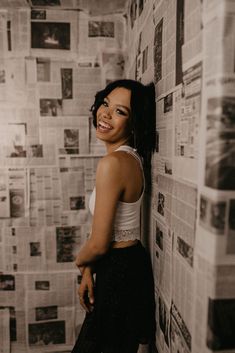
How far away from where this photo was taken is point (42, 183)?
1.25 m

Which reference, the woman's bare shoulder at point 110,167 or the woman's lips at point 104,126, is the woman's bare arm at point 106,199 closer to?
the woman's bare shoulder at point 110,167

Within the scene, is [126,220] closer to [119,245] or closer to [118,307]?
[119,245]

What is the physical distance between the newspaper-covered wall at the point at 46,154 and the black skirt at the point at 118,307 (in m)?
0.50

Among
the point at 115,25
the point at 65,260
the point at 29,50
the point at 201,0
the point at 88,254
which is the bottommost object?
the point at 65,260

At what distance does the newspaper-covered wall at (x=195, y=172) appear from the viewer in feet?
1.46

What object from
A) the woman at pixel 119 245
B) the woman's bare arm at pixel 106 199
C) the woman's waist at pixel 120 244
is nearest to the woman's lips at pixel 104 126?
the woman at pixel 119 245

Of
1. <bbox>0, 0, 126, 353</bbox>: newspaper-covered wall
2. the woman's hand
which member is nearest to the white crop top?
the woman's hand

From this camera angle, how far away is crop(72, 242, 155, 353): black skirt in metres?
0.77

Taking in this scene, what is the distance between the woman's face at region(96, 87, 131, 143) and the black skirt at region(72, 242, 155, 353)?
32 centimetres

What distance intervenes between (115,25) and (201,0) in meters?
0.80

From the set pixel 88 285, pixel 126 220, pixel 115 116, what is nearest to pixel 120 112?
pixel 115 116

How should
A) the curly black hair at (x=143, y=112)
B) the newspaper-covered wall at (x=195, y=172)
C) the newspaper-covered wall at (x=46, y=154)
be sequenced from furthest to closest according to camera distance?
the newspaper-covered wall at (x=46, y=154) → the curly black hair at (x=143, y=112) → the newspaper-covered wall at (x=195, y=172)

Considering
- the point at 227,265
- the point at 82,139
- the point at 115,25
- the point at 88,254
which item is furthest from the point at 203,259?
the point at 115,25

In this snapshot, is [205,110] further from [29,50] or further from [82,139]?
[29,50]
